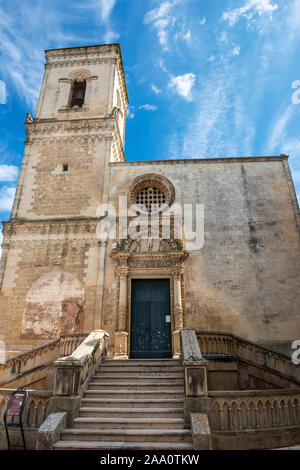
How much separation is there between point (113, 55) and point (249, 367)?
18994mm

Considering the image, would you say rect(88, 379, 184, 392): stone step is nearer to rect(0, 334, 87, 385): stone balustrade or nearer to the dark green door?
rect(0, 334, 87, 385): stone balustrade

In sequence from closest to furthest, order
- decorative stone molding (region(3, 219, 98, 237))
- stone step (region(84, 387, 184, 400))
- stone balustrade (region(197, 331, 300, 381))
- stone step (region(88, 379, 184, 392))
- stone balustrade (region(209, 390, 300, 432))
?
stone balustrade (region(209, 390, 300, 432))
stone step (region(84, 387, 184, 400))
stone step (region(88, 379, 184, 392))
stone balustrade (region(197, 331, 300, 381))
decorative stone molding (region(3, 219, 98, 237))

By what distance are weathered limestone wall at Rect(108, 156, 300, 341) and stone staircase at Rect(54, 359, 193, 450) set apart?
15.2 feet

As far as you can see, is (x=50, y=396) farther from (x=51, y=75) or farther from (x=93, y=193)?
(x=51, y=75)

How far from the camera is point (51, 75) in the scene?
19.0 metres

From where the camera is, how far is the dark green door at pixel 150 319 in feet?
39.6

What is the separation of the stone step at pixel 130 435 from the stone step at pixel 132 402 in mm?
896

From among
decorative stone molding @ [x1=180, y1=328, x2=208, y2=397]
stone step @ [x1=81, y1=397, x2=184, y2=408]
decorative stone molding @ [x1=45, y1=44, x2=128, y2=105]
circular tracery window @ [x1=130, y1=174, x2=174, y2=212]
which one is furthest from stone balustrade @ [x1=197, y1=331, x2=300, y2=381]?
decorative stone molding @ [x1=45, y1=44, x2=128, y2=105]

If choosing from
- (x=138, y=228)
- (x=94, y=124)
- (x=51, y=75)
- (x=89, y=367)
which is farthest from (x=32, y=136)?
(x=89, y=367)

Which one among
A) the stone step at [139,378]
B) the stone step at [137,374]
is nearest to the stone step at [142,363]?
the stone step at [137,374]

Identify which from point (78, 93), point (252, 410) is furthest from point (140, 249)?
point (78, 93)
